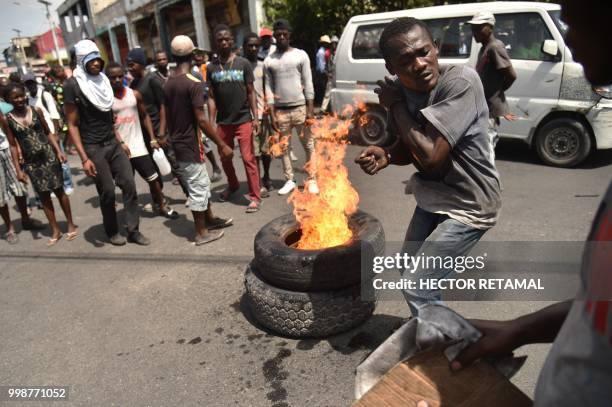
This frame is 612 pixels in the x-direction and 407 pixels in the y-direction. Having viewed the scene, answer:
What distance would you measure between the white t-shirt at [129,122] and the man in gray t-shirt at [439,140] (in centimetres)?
395

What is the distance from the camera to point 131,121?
210 inches

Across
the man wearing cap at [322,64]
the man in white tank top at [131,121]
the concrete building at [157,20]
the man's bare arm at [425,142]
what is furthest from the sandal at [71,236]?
the concrete building at [157,20]

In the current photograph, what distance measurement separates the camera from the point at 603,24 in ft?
2.59

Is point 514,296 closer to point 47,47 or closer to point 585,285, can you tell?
point 585,285

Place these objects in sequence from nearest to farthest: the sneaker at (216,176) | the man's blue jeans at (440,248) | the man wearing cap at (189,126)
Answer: the man's blue jeans at (440,248) → the man wearing cap at (189,126) → the sneaker at (216,176)

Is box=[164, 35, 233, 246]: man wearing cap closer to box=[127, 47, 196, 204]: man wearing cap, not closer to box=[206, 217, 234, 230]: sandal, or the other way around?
box=[206, 217, 234, 230]: sandal

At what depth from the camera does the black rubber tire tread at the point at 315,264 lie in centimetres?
291

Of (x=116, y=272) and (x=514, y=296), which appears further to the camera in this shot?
(x=116, y=272)

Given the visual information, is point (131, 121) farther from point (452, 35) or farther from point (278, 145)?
point (452, 35)

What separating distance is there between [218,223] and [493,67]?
156 inches

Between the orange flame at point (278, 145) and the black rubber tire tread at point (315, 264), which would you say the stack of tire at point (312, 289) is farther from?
the orange flame at point (278, 145)

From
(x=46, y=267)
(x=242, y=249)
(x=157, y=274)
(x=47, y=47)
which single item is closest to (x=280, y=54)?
(x=242, y=249)

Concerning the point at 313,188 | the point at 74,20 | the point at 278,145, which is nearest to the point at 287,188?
the point at 278,145

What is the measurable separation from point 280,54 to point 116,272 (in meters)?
3.63
